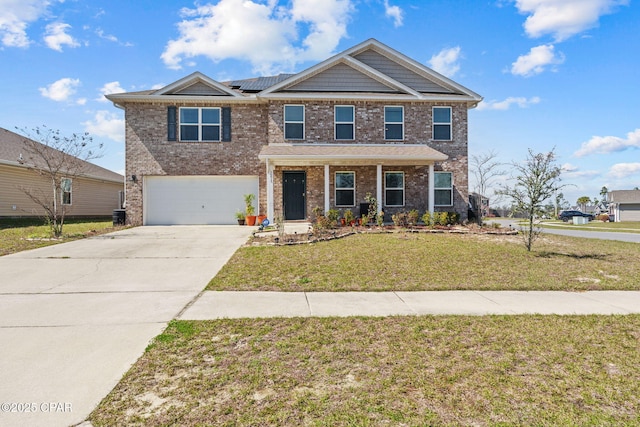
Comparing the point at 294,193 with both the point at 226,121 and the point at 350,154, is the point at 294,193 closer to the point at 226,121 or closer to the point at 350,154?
the point at 350,154

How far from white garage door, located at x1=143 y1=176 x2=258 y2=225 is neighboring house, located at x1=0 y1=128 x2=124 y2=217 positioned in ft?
15.3

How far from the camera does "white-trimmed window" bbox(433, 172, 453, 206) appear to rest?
55.8 ft

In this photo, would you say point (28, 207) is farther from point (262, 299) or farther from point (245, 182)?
point (262, 299)

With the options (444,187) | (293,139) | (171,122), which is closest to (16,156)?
(171,122)

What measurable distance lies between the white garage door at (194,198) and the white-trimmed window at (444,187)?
8673mm

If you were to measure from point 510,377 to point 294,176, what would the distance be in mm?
14191

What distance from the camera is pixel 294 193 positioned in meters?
16.7

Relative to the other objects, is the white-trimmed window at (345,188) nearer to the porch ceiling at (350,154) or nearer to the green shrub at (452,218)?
the porch ceiling at (350,154)

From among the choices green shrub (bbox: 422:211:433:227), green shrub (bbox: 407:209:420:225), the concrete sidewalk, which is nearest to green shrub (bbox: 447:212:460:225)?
green shrub (bbox: 422:211:433:227)

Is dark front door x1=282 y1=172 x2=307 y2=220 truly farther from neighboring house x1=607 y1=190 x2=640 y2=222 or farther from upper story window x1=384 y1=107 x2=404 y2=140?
neighboring house x1=607 y1=190 x2=640 y2=222

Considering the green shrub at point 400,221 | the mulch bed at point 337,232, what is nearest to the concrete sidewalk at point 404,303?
the mulch bed at point 337,232

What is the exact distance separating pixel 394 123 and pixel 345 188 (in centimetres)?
385

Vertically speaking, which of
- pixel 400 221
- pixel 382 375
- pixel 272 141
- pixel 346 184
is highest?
pixel 272 141

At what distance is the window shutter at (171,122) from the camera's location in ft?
54.4
